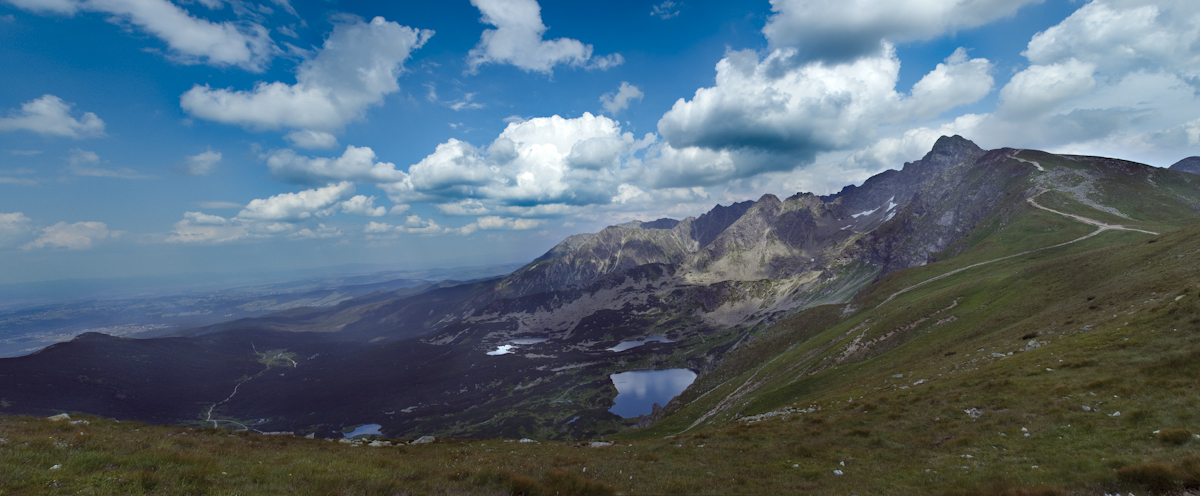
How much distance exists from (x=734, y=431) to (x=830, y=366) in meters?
47.2

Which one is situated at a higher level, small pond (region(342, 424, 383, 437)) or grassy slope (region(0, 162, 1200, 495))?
grassy slope (region(0, 162, 1200, 495))

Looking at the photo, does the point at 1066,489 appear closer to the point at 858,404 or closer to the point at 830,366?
the point at 858,404

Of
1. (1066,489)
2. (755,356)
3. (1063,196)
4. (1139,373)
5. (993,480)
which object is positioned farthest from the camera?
(1063,196)

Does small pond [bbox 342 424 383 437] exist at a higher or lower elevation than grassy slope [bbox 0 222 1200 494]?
lower

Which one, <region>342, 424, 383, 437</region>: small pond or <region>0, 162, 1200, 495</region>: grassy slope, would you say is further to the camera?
<region>342, 424, 383, 437</region>: small pond

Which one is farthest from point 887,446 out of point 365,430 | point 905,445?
point 365,430

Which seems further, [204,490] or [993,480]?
[993,480]

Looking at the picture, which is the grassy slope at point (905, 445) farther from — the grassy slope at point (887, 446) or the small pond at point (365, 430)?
the small pond at point (365, 430)

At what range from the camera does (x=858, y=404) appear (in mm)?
32750

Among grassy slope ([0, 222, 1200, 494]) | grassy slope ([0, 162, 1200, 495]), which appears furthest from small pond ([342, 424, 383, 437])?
grassy slope ([0, 222, 1200, 494])

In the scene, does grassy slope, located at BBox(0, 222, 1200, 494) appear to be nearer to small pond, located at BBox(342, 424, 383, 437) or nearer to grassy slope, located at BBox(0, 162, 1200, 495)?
grassy slope, located at BBox(0, 162, 1200, 495)

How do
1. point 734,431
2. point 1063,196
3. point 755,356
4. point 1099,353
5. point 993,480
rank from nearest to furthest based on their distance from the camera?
point 993,480 < point 1099,353 < point 734,431 < point 755,356 < point 1063,196

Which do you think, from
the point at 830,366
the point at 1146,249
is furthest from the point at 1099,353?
the point at 1146,249

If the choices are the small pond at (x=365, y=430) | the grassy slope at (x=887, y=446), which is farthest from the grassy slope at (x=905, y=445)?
the small pond at (x=365, y=430)
